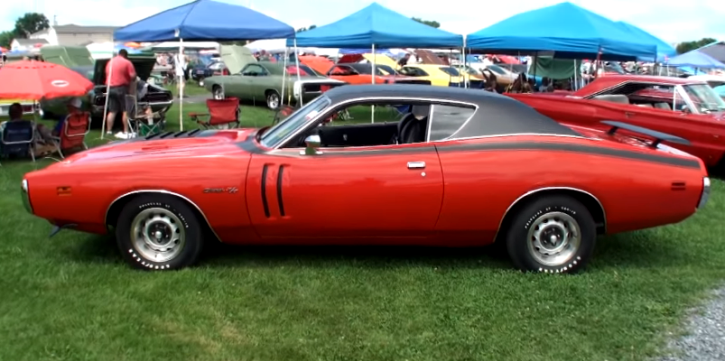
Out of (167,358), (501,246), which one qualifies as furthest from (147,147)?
(501,246)

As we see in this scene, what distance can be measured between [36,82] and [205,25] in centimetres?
337

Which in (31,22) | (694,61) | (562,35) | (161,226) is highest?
(31,22)

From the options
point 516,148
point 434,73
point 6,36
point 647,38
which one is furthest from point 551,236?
point 6,36

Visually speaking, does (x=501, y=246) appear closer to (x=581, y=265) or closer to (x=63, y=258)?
(x=581, y=265)

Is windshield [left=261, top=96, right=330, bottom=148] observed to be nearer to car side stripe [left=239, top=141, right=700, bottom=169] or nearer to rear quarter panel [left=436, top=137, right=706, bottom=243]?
car side stripe [left=239, top=141, right=700, bottom=169]

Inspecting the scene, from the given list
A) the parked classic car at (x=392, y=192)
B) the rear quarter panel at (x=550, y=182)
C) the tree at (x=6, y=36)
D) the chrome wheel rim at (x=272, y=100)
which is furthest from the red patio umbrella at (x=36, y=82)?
the tree at (x=6, y=36)

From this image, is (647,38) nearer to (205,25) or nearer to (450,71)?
(450,71)

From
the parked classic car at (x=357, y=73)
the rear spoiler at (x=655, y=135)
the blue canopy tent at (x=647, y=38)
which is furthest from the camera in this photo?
the parked classic car at (x=357, y=73)

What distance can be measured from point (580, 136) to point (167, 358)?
3.32 meters

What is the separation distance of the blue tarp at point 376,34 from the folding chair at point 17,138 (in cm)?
635

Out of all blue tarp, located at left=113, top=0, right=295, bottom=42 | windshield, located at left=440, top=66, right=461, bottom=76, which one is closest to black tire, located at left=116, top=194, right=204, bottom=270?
blue tarp, located at left=113, top=0, right=295, bottom=42

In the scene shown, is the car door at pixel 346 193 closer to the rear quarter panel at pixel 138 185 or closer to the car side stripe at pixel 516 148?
the car side stripe at pixel 516 148

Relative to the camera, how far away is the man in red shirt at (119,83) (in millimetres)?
10898

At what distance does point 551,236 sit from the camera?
4.41m
